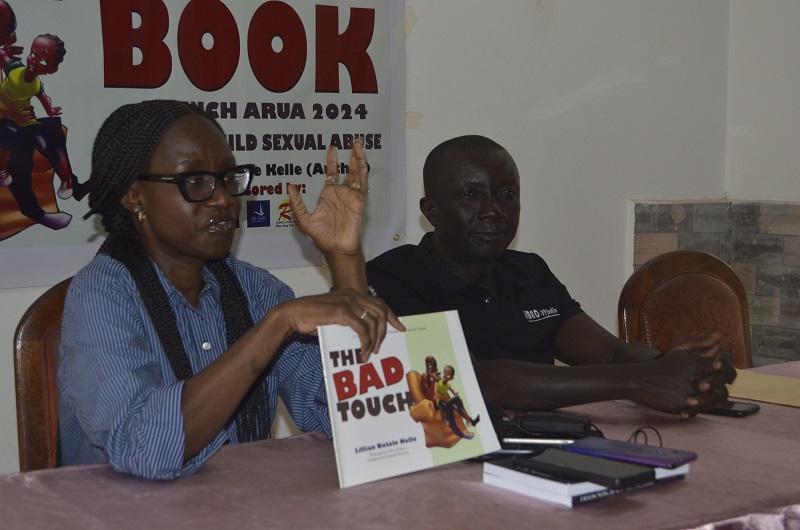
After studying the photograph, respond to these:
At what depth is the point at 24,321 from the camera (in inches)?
76.5

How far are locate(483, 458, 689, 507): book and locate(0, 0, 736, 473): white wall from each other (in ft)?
6.02

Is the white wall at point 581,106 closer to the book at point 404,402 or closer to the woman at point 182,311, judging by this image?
the woman at point 182,311

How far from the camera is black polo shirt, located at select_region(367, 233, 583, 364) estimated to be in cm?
238

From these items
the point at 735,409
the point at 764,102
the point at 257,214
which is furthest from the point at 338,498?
the point at 764,102

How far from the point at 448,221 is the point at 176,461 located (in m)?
1.18

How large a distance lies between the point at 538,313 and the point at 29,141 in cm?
148

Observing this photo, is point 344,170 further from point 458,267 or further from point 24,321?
point 24,321

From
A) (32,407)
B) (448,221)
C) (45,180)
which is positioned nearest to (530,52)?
(448,221)

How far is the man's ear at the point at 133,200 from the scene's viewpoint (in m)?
1.88

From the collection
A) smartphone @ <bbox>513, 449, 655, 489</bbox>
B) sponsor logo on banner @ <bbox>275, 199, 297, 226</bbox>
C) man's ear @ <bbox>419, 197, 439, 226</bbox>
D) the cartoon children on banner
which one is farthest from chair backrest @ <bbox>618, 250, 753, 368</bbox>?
the cartoon children on banner

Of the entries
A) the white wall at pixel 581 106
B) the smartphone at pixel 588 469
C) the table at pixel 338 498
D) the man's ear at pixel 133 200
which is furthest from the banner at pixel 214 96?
the smartphone at pixel 588 469

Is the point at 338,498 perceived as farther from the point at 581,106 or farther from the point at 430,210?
the point at 581,106

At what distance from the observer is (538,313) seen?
256 centimetres

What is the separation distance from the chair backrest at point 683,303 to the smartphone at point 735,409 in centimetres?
67
